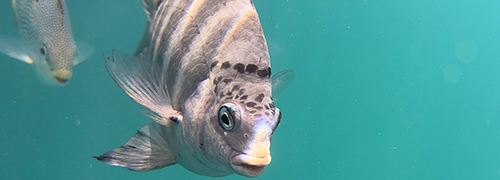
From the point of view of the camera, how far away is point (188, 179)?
9.21 m

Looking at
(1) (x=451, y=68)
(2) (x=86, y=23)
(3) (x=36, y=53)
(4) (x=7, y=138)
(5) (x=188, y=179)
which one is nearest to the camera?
(3) (x=36, y=53)

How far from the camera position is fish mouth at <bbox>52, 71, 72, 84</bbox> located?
291cm

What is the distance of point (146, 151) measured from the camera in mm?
2551

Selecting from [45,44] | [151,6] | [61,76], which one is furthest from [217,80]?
[45,44]

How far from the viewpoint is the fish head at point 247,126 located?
70.8 inches

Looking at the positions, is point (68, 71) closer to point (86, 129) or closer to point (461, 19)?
point (86, 129)

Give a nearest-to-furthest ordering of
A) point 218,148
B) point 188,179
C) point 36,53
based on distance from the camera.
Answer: point 218,148, point 36,53, point 188,179

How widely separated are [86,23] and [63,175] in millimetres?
4022

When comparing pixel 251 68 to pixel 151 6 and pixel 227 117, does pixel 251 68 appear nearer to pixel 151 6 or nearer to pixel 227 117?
pixel 227 117

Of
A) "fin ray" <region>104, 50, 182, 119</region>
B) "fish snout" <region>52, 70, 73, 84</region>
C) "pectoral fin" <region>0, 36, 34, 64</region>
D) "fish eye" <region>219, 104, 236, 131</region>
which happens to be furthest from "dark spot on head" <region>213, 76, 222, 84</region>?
"pectoral fin" <region>0, 36, 34, 64</region>

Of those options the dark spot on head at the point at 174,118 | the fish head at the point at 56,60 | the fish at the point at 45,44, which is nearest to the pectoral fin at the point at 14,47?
the fish at the point at 45,44

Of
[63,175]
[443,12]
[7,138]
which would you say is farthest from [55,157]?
[443,12]

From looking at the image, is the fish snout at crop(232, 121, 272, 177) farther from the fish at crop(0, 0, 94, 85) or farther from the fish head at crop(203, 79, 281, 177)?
the fish at crop(0, 0, 94, 85)

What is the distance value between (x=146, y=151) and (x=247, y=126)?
1138 millimetres
